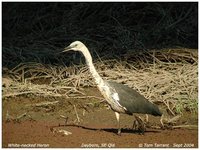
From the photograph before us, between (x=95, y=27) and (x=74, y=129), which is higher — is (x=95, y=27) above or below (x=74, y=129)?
above

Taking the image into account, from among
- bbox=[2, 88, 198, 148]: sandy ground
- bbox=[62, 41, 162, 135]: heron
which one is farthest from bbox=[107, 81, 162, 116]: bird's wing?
bbox=[2, 88, 198, 148]: sandy ground

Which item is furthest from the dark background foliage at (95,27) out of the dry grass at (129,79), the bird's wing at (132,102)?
the bird's wing at (132,102)

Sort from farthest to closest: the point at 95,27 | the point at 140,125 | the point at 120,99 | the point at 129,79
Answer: the point at 95,27, the point at 129,79, the point at 140,125, the point at 120,99

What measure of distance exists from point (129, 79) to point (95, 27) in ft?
6.47

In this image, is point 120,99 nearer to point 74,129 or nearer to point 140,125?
point 140,125

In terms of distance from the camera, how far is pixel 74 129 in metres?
5.32

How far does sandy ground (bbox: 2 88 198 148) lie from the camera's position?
5031 mm

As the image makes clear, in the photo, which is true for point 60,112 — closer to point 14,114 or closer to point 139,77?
point 14,114

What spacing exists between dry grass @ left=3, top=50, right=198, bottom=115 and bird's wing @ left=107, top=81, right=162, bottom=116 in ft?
2.18

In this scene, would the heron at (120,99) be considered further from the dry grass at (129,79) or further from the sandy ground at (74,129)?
the dry grass at (129,79)

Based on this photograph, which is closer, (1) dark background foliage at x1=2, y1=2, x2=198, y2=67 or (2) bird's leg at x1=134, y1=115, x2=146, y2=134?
(2) bird's leg at x1=134, y1=115, x2=146, y2=134

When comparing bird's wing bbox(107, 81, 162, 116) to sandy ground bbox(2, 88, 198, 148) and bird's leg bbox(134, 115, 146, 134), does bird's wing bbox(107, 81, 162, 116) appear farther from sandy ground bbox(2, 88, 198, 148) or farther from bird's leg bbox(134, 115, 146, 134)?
sandy ground bbox(2, 88, 198, 148)

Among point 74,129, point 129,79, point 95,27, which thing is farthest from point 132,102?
point 95,27

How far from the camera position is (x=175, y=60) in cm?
724
